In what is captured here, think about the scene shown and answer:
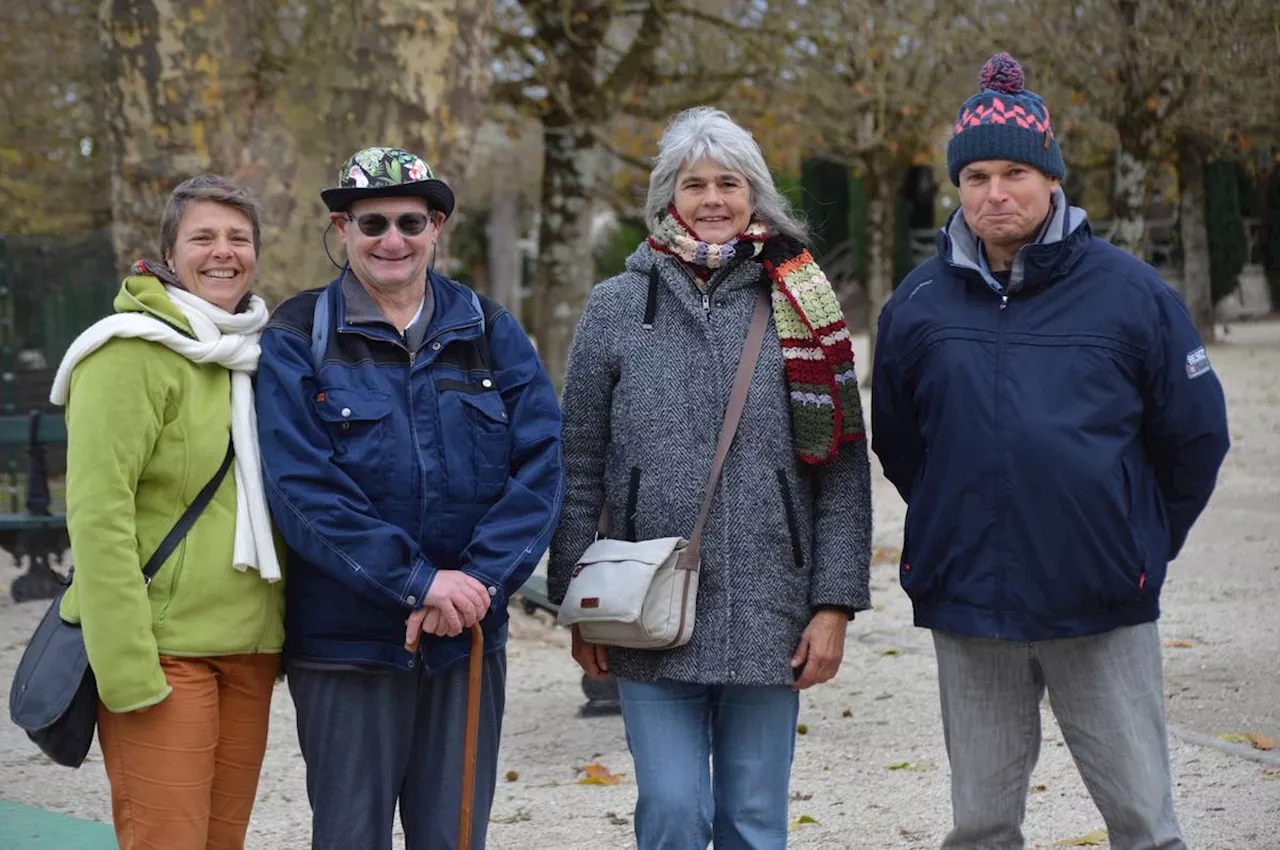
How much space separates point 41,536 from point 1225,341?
20.8 metres

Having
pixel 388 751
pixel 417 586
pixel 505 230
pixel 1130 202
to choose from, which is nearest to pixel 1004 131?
pixel 417 586

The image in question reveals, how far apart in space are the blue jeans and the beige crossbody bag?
164 mm

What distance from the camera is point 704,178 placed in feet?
11.6

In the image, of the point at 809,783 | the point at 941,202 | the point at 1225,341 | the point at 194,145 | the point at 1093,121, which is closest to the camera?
the point at 809,783

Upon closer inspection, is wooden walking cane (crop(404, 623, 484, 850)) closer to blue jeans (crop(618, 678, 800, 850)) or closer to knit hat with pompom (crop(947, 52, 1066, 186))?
blue jeans (crop(618, 678, 800, 850))

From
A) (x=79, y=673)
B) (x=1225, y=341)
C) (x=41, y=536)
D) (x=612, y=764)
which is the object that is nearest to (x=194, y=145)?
(x=41, y=536)

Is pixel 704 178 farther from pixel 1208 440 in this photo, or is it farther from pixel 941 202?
pixel 941 202

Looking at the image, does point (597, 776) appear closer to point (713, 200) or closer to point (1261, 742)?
point (1261, 742)

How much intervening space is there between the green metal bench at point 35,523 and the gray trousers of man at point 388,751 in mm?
6164

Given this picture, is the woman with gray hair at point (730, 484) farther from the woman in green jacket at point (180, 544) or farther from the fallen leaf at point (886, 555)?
the fallen leaf at point (886, 555)

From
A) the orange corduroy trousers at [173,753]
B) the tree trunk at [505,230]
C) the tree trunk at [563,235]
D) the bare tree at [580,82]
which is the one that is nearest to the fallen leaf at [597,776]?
A: the orange corduroy trousers at [173,753]

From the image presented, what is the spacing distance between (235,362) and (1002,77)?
6.02 ft

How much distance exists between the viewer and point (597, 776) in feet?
19.0

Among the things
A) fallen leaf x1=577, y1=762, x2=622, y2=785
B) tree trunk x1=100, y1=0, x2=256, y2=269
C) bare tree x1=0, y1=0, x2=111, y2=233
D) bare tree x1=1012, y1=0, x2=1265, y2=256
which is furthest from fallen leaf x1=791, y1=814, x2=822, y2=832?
bare tree x1=0, y1=0, x2=111, y2=233
